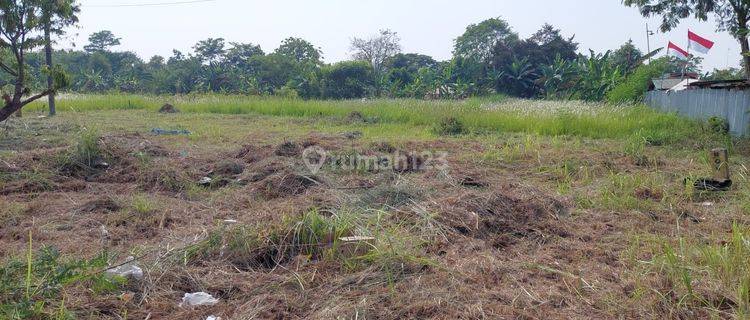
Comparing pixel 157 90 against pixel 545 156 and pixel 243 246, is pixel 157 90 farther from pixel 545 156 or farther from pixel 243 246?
pixel 243 246

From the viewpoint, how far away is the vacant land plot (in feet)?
9.50

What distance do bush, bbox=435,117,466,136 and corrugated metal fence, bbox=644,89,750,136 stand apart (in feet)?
16.0

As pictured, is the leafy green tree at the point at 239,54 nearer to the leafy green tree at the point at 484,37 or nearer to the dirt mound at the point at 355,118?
the leafy green tree at the point at 484,37

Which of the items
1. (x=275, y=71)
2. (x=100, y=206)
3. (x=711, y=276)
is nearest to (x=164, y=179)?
(x=100, y=206)

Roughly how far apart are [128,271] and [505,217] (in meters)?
2.76

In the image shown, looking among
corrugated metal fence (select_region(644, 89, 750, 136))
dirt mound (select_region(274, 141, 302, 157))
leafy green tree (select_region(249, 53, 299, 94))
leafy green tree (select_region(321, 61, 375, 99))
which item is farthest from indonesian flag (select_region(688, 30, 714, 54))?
leafy green tree (select_region(249, 53, 299, 94))

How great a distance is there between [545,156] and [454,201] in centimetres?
333

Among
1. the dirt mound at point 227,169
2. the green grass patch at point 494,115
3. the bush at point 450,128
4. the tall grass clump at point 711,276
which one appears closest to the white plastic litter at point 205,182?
the dirt mound at point 227,169

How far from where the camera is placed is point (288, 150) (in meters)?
7.61

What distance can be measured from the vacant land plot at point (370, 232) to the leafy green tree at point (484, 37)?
92.9ft

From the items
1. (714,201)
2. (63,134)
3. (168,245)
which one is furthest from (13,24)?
(714,201)

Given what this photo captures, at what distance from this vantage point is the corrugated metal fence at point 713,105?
32.0 ft

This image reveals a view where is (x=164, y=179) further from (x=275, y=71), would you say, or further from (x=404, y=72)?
(x=404, y=72)

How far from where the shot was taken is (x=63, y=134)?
33.3 ft
